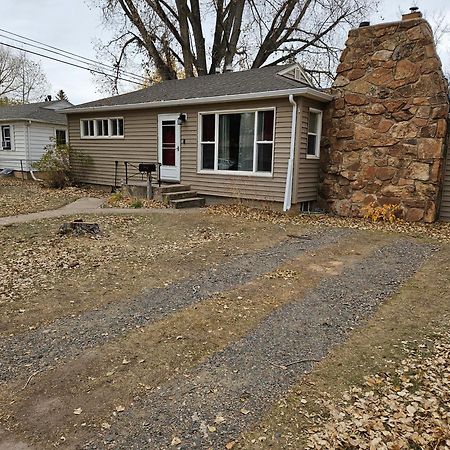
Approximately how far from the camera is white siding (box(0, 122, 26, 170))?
18703 millimetres

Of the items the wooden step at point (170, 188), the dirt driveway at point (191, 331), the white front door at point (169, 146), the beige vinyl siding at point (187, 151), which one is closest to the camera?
the dirt driveway at point (191, 331)

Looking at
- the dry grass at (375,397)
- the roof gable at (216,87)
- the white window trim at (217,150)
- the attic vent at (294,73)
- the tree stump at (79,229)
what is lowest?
the dry grass at (375,397)

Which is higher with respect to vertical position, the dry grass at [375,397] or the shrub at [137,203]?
the shrub at [137,203]

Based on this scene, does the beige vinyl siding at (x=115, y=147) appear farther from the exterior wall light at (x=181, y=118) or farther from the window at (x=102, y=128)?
the exterior wall light at (x=181, y=118)

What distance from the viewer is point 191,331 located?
→ 349 cm

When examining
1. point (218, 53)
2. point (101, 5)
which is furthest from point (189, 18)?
point (101, 5)

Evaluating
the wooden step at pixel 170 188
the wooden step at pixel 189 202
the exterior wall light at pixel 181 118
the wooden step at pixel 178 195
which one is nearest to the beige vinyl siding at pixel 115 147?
the exterior wall light at pixel 181 118

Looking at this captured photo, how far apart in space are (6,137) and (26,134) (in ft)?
6.67

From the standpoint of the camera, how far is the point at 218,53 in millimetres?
21359

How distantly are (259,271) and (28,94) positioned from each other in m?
40.7

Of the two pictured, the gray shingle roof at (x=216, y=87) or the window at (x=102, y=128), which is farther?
the window at (x=102, y=128)

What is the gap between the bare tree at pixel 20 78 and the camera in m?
36.5

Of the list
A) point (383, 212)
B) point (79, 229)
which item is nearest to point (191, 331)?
point (79, 229)

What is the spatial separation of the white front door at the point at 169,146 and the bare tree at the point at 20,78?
31.9 metres
